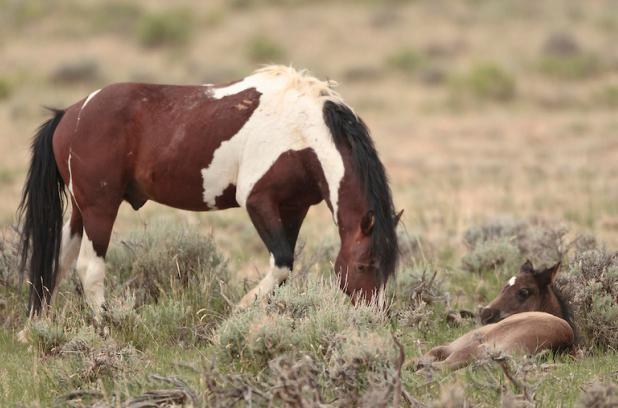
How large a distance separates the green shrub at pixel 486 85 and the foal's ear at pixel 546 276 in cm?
1608

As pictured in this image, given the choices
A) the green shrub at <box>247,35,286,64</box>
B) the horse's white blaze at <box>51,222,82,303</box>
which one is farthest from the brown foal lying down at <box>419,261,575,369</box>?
the green shrub at <box>247,35,286,64</box>

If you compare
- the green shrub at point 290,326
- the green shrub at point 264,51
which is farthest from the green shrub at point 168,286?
the green shrub at point 264,51

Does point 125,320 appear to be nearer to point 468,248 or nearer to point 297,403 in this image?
point 297,403

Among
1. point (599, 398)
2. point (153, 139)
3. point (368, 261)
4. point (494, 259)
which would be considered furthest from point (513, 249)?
point (599, 398)

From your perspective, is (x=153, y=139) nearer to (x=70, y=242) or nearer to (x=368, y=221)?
(x=70, y=242)

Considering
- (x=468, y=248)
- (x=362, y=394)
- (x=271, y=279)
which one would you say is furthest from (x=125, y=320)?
(x=468, y=248)

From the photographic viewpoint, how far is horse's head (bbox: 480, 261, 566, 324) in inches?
286

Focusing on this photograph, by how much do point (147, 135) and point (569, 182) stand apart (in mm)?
8862

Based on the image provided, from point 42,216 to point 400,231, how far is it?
421 cm

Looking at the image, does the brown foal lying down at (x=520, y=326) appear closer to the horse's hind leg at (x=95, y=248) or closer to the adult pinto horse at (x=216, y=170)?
the adult pinto horse at (x=216, y=170)

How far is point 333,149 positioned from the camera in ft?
22.6

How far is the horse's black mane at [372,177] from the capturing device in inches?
262

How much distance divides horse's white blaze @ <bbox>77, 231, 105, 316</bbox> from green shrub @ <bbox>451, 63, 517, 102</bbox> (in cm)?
1663

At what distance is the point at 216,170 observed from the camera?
7270 millimetres
